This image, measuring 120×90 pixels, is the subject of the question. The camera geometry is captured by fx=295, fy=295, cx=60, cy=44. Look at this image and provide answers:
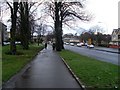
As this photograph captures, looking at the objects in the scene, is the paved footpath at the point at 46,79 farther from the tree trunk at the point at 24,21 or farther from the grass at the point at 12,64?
the tree trunk at the point at 24,21

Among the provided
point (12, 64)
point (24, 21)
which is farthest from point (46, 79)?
point (24, 21)

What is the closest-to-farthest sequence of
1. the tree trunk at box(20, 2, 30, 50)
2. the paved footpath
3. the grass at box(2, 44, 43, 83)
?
the paved footpath < the grass at box(2, 44, 43, 83) < the tree trunk at box(20, 2, 30, 50)

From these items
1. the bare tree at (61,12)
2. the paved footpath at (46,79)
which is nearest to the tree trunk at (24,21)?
the bare tree at (61,12)

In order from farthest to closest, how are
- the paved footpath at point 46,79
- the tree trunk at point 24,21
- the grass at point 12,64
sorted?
the tree trunk at point 24,21 → the grass at point 12,64 → the paved footpath at point 46,79

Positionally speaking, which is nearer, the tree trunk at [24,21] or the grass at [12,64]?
the grass at [12,64]

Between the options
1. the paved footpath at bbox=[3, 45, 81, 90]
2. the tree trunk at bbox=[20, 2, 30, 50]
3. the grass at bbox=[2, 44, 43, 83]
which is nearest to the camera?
the paved footpath at bbox=[3, 45, 81, 90]

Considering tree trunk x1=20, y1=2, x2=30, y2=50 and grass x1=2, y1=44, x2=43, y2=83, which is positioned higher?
tree trunk x1=20, y1=2, x2=30, y2=50

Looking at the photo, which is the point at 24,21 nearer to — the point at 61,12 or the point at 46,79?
the point at 61,12

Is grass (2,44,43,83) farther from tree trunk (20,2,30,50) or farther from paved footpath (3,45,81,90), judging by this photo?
tree trunk (20,2,30,50)

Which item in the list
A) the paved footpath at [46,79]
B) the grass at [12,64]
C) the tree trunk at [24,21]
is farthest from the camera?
the tree trunk at [24,21]

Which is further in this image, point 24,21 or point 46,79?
point 24,21

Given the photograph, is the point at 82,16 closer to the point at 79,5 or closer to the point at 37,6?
the point at 79,5

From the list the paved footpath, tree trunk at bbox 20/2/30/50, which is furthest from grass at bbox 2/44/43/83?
tree trunk at bbox 20/2/30/50

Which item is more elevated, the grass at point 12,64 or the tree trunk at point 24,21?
the tree trunk at point 24,21
